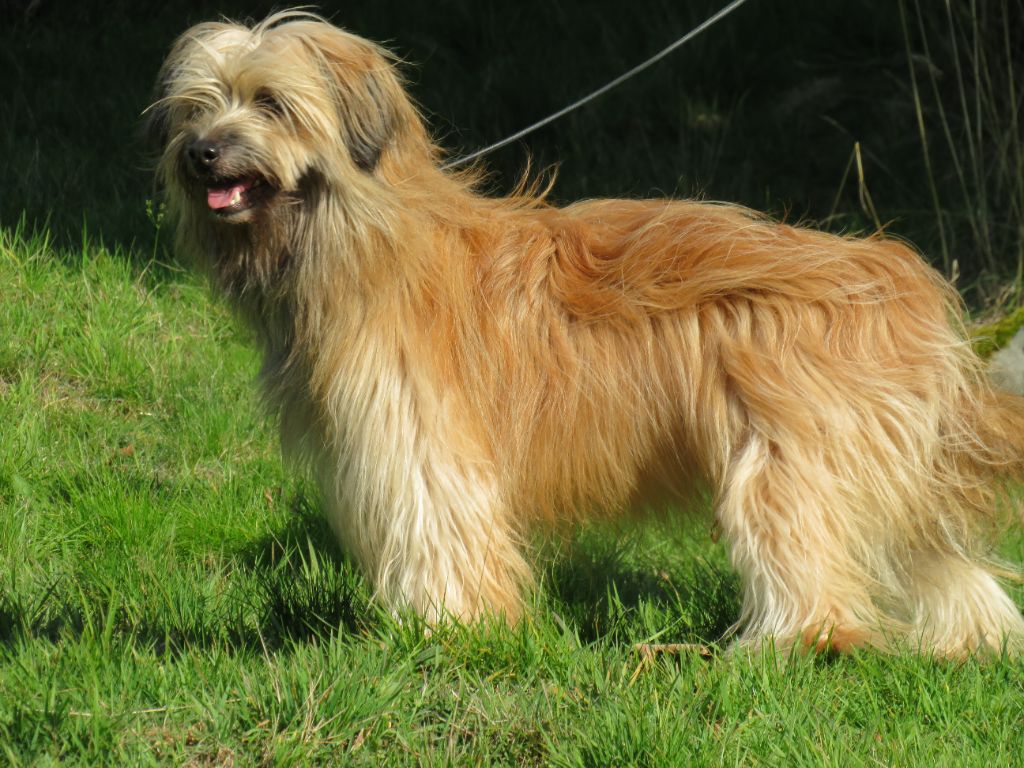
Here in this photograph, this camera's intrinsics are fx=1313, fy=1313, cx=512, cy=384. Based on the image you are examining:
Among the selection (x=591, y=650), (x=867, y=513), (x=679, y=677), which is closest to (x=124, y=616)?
(x=591, y=650)

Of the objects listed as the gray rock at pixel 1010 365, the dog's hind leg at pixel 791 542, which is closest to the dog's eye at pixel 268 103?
the dog's hind leg at pixel 791 542

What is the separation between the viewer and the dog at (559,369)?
388 cm

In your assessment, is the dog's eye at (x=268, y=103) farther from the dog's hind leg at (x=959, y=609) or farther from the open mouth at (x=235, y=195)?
the dog's hind leg at (x=959, y=609)

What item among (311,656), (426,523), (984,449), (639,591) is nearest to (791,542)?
(984,449)

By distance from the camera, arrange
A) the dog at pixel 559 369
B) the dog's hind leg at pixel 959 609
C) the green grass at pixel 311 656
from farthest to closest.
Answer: the dog's hind leg at pixel 959 609 → the dog at pixel 559 369 → the green grass at pixel 311 656

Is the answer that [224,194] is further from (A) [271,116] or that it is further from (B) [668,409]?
(B) [668,409]

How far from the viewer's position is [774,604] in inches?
154

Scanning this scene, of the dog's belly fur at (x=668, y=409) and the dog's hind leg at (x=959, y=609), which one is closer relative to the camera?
the dog's belly fur at (x=668, y=409)

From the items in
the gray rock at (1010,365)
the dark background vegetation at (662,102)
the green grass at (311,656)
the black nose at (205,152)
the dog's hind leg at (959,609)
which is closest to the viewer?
the green grass at (311,656)

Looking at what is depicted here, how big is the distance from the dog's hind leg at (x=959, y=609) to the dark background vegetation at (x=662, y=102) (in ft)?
11.2

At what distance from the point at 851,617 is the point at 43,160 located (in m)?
5.61

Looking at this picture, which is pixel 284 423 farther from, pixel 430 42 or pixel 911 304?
pixel 430 42

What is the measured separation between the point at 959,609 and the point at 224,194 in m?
2.71

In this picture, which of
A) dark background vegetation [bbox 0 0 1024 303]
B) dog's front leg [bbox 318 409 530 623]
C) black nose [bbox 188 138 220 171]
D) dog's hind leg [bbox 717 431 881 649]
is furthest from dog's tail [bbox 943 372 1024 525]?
dark background vegetation [bbox 0 0 1024 303]
